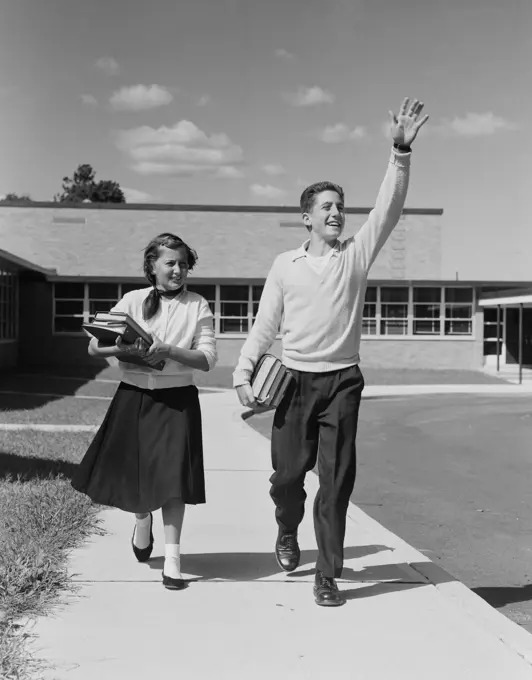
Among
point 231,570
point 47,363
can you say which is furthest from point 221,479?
point 47,363

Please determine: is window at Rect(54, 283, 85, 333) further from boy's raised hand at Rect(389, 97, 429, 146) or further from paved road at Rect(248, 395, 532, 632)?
boy's raised hand at Rect(389, 97, 429, 146)

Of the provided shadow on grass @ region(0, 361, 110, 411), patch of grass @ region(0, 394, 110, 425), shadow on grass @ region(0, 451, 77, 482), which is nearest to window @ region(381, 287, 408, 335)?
shadow on grass @ region(0, 361, 110, 411)

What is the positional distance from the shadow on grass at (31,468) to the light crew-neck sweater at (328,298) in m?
4.27

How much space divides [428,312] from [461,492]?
26926 mm

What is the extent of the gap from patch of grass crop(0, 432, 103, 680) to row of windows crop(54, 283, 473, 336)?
25164 mm

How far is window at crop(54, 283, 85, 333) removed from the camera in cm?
3538

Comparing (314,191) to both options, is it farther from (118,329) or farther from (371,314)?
(371,314)

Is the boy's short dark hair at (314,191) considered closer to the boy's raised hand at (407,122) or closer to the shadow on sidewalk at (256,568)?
the boy's raised hand at (407,122)

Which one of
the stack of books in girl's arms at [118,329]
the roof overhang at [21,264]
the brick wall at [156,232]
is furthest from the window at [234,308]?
the stack of books in girl's arms at [118,329]

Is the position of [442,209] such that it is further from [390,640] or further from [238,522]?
[390,640]

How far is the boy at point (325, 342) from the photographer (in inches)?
188

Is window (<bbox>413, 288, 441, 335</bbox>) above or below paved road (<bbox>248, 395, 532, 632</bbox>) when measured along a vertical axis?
above

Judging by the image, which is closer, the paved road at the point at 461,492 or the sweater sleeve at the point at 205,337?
the sweater sleeve at the point at 205,337

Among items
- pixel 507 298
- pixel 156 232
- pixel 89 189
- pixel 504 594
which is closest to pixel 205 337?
pixel 504 594
